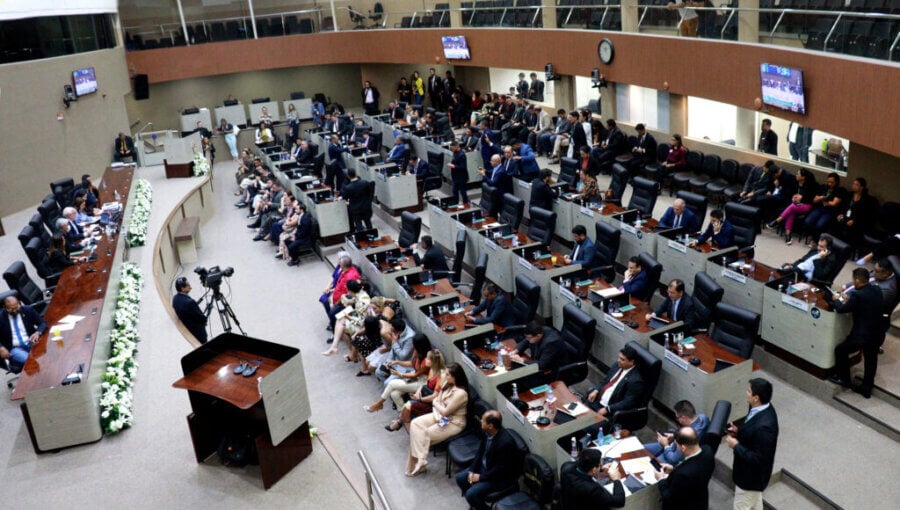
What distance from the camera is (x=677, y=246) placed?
10023 mm

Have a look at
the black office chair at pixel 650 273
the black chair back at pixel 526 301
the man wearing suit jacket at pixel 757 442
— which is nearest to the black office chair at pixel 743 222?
the black office chair at pixel 650 273

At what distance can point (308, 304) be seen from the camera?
12.6 metres

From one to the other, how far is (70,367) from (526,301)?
5.03m

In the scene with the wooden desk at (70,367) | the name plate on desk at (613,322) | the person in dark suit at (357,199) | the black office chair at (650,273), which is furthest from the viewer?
the person in dark suit at (357,199)

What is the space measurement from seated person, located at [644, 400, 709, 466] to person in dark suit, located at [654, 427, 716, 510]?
1.36 feet

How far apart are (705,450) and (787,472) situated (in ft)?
5.58

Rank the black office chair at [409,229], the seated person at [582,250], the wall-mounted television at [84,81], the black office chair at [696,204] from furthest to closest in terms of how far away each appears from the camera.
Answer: the wall-mounted television at [84,81] < the black office chair at [409,229] < the black office chair at [696,204] < the seated person at [582,250]

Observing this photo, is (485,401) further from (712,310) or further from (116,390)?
(116,390)

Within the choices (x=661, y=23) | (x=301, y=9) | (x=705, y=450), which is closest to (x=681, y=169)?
(x=661, y=23)

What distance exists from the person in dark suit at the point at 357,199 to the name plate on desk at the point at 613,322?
6.90 m

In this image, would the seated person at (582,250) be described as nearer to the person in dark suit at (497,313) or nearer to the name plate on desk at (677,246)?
the name plate on desk at (677,246)

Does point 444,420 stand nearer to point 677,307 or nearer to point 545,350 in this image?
point 545,350

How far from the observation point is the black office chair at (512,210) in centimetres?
1239

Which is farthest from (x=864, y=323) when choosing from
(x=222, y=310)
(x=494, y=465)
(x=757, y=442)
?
(x=222, y=310)
